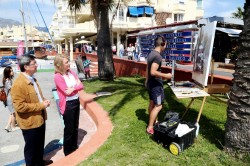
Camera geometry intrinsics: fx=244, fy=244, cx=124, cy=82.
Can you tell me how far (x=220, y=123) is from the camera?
4.85 metres

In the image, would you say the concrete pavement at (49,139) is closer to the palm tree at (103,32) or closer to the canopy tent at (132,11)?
the palm tree at (103,32)

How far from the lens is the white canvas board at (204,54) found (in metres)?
4.03

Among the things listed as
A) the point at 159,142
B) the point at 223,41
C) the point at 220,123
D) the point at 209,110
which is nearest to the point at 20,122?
the point at 159,142

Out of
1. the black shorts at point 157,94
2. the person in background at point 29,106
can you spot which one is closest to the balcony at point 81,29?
the black shorts at point 157,94

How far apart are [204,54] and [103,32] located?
7943 millimetres

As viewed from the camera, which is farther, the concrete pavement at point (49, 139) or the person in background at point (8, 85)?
the person in background at point (8, 85)

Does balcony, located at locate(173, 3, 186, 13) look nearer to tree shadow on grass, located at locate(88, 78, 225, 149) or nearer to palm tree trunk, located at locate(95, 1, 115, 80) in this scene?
palm tree trunk, located at locate(95, 1, 115, 80)

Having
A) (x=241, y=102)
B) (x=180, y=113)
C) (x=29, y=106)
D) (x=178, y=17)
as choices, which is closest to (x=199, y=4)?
(x=178, y=17)

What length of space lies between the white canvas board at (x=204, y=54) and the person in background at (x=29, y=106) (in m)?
2.66

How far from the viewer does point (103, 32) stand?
11.6 m

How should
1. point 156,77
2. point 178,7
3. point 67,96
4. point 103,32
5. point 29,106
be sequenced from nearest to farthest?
1. point 29,106
2. point 67,96
3. point 156,77
4. point 103,32
5. point 178,7

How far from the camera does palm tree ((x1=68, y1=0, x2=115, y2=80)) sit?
11445mm

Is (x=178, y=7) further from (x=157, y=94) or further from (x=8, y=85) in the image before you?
(x=157, y=94)

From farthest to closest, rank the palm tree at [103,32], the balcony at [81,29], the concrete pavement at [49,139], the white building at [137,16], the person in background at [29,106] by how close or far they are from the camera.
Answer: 1. the balcony at [81,29]
2. the white building at [137,16]
3. the palm tree at [103,32]
4. the concrete pavement at [49,139]
5. the person in background at [29,106]
